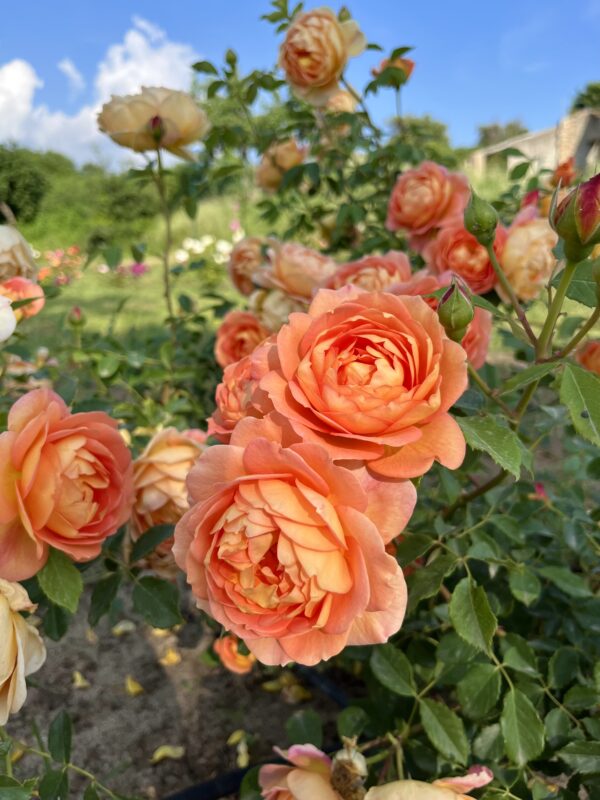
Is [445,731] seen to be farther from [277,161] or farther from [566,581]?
[277,161]

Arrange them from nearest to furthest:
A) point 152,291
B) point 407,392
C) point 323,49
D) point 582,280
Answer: point 407,392 → point 582,280 → point 323,49 → point 152,291

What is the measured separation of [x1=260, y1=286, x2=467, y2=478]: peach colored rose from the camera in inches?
17.1

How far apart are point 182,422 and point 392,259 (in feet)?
2.22

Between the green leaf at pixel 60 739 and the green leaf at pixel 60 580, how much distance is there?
0.74 feet

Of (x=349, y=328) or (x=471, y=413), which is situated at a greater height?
(x=349, y=328)

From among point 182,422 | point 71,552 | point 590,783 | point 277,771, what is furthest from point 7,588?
point 182,422

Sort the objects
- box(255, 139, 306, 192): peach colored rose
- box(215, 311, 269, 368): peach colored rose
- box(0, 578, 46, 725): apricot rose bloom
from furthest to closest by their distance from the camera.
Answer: box(255, 139, 306, 192): peach colored rose → box(215, 311, 269, 368): peach colored rose → box(0, 578, 46, 725): apricot rose bloom

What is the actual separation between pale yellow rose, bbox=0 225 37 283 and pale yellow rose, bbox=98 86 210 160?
12.0 inches

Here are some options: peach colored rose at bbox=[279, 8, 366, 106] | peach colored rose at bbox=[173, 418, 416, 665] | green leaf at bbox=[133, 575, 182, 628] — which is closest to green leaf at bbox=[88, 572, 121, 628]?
green leaf at bbox=[133, 575, 182, 628]

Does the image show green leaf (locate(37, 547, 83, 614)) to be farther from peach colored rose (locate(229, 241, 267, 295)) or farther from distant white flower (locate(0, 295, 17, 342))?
peach colored rose (locate(229, 241, 267, 295))

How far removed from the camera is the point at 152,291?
21.7 ft

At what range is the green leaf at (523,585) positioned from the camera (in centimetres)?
77

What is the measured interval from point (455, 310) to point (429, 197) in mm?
674

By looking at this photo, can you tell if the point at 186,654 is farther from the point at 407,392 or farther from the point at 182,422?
the point at 407,392
